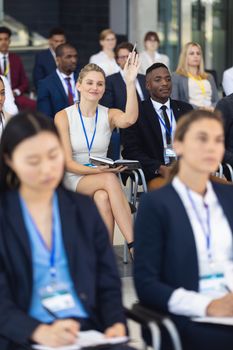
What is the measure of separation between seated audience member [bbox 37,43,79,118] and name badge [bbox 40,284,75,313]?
4.91 metres

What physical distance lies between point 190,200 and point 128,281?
2755 mm

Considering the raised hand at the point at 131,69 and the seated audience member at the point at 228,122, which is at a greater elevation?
the raised hand at the point at 131,69

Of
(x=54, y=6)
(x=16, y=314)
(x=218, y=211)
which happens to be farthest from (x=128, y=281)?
(x=54, y=6)

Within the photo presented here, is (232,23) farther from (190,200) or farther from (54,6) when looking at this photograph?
(190,200)

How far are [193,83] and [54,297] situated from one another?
665 cm

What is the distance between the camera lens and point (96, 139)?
20.5ft

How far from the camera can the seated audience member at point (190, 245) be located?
3.23m

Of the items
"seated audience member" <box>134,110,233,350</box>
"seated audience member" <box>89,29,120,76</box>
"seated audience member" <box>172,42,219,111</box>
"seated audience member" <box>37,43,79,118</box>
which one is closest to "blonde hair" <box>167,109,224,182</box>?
"seated audience member" <box>134,110,233,350</box>

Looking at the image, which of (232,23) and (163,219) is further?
(232,23)

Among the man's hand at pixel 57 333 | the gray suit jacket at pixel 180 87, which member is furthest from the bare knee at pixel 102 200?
the gray suit jacket at pixel 180 87

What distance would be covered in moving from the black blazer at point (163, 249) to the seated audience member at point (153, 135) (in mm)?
3071

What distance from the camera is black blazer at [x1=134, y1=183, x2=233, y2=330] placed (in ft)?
10.6

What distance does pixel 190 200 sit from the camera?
3.31 metres

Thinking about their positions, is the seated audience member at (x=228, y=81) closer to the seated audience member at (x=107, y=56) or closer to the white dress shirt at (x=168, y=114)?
the seated audience member at (x=107, y=56)
